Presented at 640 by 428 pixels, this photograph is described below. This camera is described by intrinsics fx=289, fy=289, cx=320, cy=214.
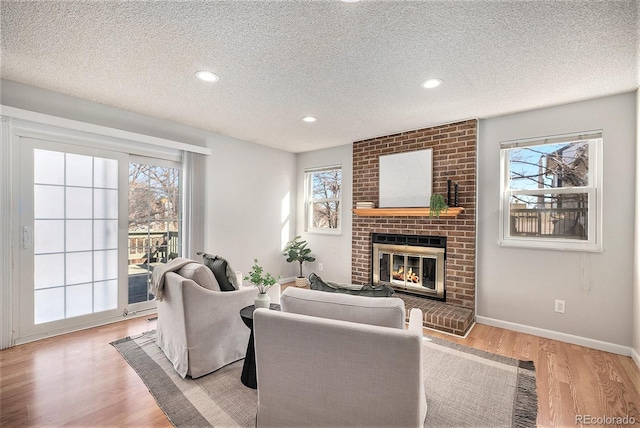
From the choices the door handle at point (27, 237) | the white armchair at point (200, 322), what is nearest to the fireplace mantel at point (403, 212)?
the white armchair at point (200, 322)

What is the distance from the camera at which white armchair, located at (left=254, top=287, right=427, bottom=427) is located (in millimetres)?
1258

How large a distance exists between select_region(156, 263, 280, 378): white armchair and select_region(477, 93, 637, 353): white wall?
2790 mm

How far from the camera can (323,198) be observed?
204 inches

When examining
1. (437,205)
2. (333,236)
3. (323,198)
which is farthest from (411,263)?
(323,198)

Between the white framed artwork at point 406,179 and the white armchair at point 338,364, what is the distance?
270 cm

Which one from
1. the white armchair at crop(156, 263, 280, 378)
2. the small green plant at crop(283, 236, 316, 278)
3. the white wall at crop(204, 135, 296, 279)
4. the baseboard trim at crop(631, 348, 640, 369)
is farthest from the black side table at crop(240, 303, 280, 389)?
the baseboard trim at crop(631, 348, 640, 369)

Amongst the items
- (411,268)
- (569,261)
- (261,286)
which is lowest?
(411,268)

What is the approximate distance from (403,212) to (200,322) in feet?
9.13

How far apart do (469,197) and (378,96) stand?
1.69m

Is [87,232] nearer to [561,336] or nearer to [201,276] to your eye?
[201,276]

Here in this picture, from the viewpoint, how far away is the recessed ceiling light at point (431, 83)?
2.47 m

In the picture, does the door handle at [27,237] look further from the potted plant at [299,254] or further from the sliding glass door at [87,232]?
the potted plant at [299,254]

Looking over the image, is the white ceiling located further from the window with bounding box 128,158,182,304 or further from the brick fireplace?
the window with bounding box 128,158,182,304

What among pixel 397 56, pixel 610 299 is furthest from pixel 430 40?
pixel 610 299
